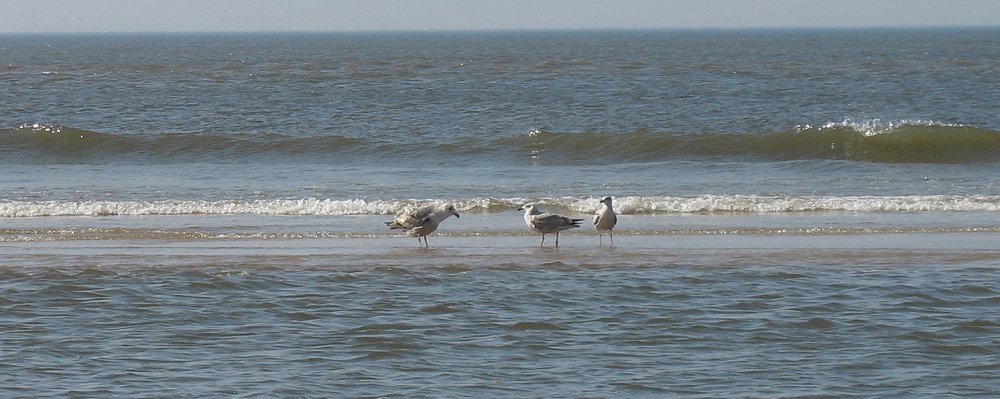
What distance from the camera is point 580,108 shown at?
112 ft

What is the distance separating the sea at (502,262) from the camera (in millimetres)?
7730

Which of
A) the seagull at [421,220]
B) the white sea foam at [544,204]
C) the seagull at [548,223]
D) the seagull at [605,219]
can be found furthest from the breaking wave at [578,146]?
the seagull at [421,220]

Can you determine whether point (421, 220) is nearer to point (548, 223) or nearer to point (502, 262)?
point (548, 223)

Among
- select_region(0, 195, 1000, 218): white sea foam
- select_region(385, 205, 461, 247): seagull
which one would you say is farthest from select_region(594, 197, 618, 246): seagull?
select_region(0, 195, 1000, 218): white sea foam

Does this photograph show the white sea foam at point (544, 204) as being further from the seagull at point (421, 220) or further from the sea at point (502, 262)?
the seagull at point (421, 220)

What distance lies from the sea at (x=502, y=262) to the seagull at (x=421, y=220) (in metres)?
0.16

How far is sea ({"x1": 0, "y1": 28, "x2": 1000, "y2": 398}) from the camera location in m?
7.73

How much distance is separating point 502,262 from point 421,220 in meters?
1.68

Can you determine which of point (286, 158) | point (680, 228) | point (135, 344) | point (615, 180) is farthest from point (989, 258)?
point (286, 158)

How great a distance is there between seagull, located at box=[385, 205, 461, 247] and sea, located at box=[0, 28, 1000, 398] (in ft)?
0.54

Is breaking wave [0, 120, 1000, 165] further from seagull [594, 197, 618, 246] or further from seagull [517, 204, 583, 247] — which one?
seagull [517, 204, 583, 247]

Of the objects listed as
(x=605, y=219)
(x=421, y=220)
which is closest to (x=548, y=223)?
(x=605, y=219)

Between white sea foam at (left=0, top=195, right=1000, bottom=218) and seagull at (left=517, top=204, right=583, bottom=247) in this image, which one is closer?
seagull at (left=517, top=204, right=583, bottom=247)

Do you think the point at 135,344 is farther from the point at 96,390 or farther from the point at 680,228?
the point at 680,228
